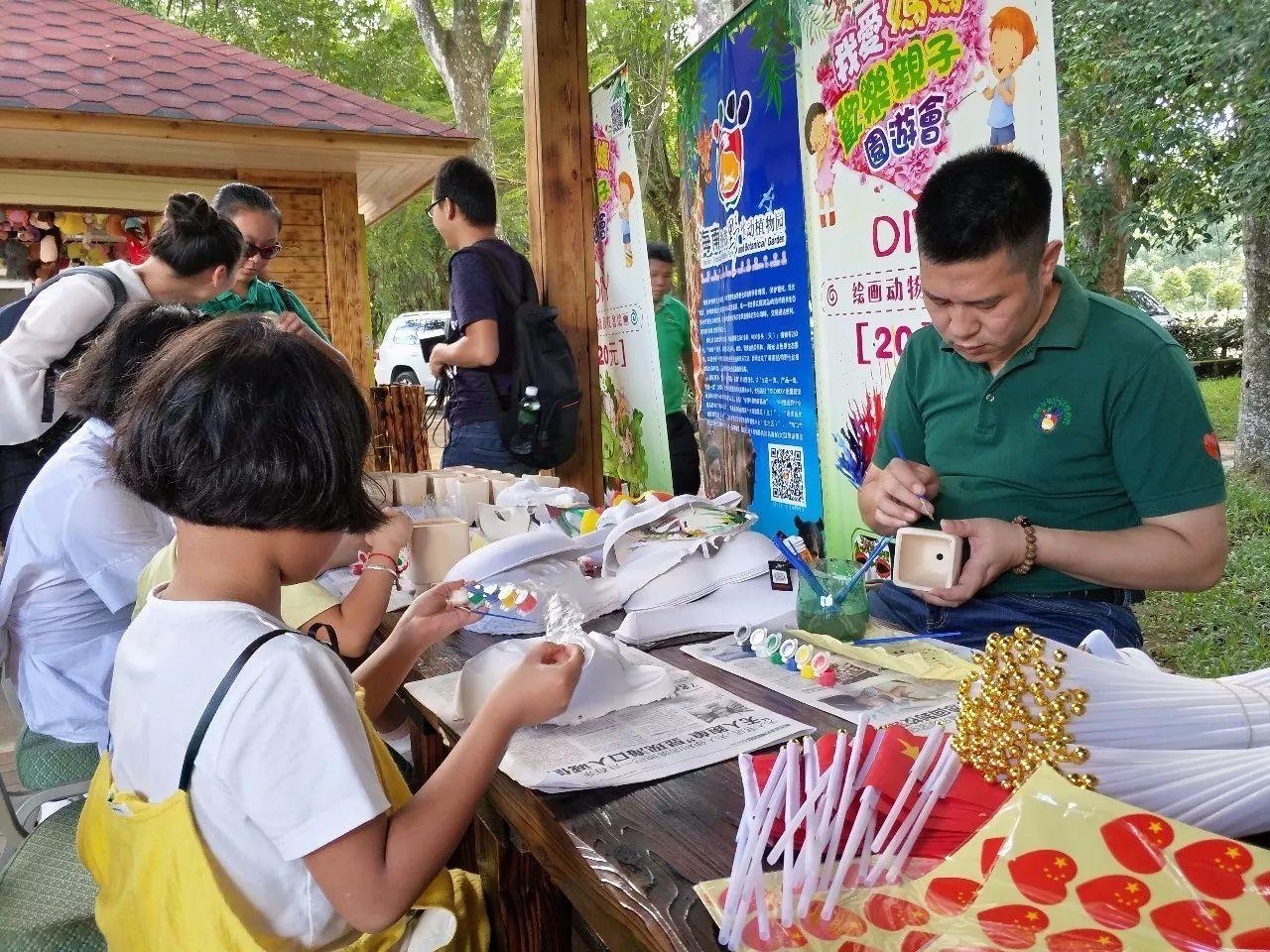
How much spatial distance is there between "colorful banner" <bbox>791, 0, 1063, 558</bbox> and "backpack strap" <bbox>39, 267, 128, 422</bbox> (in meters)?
2.28

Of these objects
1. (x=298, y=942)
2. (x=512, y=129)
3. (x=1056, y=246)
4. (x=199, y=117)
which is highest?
(x=512, y=129)

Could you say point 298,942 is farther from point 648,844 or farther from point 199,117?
point 199,117

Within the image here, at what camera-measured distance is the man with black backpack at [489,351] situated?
11.6 ft

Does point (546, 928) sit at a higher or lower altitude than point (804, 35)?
lower

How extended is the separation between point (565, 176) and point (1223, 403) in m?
8.11

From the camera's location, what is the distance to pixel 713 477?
4031 millimetres

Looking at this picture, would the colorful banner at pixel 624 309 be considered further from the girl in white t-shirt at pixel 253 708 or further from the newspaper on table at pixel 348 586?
the girl in white t-shirt at pixel 253 708

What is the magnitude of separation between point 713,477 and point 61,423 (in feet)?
8.10

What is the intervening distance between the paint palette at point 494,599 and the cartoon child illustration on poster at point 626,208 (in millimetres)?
2996

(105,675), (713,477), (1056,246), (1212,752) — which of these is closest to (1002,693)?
(1212,752)

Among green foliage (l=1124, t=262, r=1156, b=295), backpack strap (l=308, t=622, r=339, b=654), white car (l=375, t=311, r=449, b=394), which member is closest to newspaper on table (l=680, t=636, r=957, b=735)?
backpack strap (l=308, t=622, r=339, b=654)

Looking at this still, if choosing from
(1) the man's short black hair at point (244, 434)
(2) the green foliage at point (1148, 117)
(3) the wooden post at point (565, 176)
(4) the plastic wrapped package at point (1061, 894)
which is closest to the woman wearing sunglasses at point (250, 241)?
(3) the wooden post at point (565, 176)

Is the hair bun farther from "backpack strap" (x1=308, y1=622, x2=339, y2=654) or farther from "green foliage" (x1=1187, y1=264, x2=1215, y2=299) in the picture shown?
"green foliage" (x1=1187, y1=264, x2=1215, y2=299)

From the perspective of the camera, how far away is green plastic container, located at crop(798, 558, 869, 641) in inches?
61.9
